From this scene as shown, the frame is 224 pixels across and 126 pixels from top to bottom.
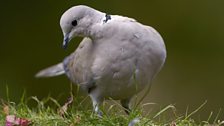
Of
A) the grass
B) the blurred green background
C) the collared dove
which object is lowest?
the blurred green background

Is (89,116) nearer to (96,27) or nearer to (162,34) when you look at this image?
(96,27)

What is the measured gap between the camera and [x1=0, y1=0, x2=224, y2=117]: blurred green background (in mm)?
8727

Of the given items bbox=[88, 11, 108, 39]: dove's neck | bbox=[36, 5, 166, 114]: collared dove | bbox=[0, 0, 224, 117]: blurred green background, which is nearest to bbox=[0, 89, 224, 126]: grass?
bbox=[36, 5, 166, 114]: collared dove

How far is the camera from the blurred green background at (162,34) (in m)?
8.73

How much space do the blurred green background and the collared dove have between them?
345 centimetres

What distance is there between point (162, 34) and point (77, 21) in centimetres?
384

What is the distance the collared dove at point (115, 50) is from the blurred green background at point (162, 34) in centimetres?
345

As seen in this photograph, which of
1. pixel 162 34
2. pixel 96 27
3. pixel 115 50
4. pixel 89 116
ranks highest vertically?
pixel 96 27

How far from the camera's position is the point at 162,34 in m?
8.77

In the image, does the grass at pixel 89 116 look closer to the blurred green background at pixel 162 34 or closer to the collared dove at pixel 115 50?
the collared dove at pixel 115 50

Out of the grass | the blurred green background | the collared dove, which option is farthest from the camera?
the blurred green background

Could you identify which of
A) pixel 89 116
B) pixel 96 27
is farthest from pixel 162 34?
pixel 89 116

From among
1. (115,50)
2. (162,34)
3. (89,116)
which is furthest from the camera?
(162,34)

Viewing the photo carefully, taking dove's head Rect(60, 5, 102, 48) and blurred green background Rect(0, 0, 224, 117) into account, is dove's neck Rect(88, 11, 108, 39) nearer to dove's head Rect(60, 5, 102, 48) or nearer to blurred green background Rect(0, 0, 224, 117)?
dove's head Rect(60, 5, 102, 48)
